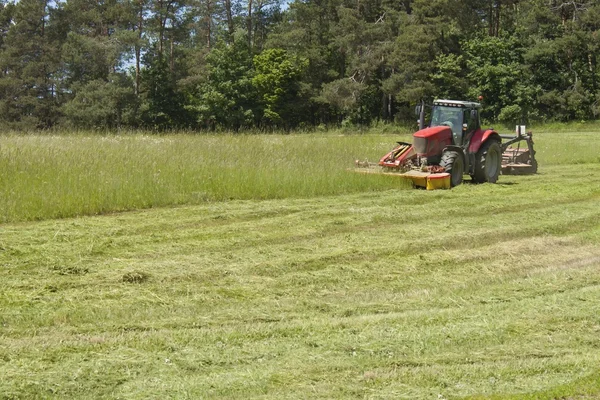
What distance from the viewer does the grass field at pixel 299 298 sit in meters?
4.34

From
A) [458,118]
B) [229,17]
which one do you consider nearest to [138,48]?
[229,17]

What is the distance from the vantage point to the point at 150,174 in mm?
11297

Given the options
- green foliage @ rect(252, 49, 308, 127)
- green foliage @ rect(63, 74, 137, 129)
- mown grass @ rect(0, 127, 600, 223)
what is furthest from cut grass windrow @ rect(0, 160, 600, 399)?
green foliage @ rect(252, 49, 308, 127)

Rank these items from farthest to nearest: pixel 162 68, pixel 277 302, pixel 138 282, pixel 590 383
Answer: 1. pixel 162 68
2. pixel 138 282
3. pixel 277 302
4. pixel 590 383

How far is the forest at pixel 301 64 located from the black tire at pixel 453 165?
24.3 metres

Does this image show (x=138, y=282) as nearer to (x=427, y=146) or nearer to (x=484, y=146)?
(x=427, y=146)

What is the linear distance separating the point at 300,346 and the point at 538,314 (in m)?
2.03

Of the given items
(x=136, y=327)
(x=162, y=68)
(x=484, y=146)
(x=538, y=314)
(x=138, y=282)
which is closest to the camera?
(x=136, y=327)

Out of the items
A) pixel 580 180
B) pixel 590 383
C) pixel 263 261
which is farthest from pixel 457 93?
pixel 590 383

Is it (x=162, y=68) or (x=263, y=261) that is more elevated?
(x=162, y=68)

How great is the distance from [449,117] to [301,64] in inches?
1125

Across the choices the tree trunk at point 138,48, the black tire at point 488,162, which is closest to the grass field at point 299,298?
the black tire at point 488,162

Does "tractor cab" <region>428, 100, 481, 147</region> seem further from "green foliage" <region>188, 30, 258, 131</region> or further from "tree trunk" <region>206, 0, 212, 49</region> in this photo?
"tree trunk" <region>206, 0, 212, 49</region>

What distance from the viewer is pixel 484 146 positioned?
1430cm
